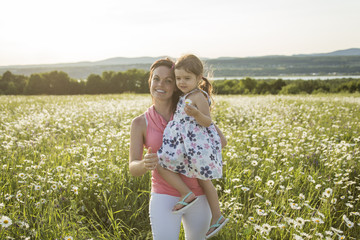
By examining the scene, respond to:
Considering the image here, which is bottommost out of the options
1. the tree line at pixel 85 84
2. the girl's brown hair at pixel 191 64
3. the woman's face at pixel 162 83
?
the tree line at pixel 85 84

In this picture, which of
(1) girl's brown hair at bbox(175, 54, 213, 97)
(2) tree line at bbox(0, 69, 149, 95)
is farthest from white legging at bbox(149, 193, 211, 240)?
(2) tree line at bbox(0, 69, 149, 95)

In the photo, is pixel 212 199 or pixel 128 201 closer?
pixel 212 199

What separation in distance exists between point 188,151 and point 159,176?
15.6 inches

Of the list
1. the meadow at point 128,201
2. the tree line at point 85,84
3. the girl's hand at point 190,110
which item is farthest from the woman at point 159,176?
the tree line at point 85,84

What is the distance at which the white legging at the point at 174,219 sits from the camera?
238cm

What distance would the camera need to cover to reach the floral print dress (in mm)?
2318

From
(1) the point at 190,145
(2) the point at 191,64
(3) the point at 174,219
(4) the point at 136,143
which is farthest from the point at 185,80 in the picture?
(3) the point at 174,219

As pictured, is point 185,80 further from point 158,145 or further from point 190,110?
point 158,145

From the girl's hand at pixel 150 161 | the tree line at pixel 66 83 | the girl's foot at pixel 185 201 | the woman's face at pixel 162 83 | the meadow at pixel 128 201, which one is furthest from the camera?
the tree line at pixel 66 83

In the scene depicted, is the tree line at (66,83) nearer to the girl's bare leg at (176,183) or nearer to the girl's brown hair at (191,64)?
the girl's brown hair at (191,64)

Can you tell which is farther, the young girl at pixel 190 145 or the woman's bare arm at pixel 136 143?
the woman's bare arm at pixel 136 143

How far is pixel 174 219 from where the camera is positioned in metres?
2.40

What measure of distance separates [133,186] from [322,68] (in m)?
185

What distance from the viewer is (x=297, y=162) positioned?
521 cm
